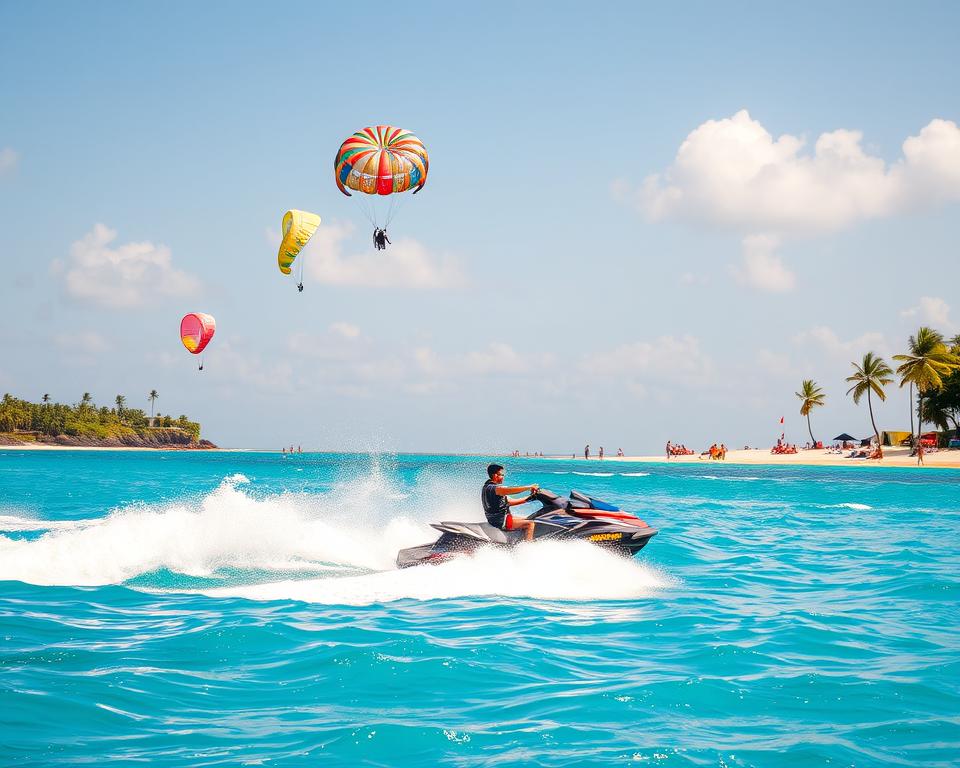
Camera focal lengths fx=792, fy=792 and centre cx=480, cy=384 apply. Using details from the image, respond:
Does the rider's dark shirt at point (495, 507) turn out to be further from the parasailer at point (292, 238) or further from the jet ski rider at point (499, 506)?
the parasailer at point (292, 238)

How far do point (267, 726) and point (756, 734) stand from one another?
362cm

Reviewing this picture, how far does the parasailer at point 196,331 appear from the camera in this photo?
33.8m

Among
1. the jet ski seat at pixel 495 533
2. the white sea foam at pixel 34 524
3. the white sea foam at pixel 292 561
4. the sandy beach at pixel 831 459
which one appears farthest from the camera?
the sandy beach at pixel 831 459

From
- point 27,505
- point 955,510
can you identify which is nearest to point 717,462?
point 955,510

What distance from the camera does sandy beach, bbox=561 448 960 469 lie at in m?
70.2

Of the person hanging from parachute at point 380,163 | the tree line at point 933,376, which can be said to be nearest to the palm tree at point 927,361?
the tree line at point 933,376

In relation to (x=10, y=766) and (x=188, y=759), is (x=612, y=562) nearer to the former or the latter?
(x=188, y=759)

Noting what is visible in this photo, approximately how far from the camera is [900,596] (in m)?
11.2

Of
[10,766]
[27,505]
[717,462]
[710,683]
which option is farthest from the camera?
[717,462]

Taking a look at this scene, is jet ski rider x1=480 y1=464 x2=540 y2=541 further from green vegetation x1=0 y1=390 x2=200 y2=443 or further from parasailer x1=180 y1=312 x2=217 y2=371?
green vegetation x1=0 y1=390 x2=200 y2=443

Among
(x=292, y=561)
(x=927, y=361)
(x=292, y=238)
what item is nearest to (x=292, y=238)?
(x=292, y=238)

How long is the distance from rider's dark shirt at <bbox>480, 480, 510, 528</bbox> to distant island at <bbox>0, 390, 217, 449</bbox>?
160m

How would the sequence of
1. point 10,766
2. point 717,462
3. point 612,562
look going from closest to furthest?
point 10,766, point 612,562, point 717,462

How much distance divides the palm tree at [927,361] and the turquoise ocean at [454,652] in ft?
229
